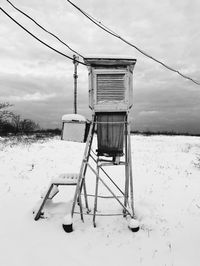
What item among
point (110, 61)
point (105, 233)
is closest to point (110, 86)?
point (110, 61)

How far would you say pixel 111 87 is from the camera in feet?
17.0

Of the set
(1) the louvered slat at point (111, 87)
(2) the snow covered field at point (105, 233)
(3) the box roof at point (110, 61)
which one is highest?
(3) the box roof at point (110, 61)

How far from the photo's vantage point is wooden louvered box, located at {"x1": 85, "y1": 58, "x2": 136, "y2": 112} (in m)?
5.15

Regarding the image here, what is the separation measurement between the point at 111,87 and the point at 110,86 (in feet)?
0.08

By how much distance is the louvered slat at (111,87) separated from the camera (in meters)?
5.18

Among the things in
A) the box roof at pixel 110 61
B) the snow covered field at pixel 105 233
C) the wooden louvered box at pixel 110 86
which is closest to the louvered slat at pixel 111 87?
the wooden louvered box at pixel 110 86

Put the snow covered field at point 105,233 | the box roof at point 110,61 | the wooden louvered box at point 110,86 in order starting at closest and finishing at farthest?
the snow covered field at point 105,233 → the box roof at point 110,61 → the wooden louvered box at point 110,86

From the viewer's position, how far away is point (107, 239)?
16.0 ft

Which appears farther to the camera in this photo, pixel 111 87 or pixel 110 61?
pixel 111 87

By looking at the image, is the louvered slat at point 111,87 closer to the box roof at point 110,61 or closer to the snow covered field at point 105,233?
the box roof at point 110,61

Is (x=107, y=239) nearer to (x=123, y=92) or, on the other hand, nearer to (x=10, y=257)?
(x=10, y=257)

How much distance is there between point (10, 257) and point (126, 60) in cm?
372

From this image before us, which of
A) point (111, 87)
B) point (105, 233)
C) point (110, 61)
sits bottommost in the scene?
point (105, 233)

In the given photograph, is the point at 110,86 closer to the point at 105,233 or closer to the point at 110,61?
the point at 110,61
